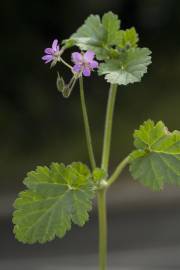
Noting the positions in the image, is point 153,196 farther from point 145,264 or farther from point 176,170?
point 176,170

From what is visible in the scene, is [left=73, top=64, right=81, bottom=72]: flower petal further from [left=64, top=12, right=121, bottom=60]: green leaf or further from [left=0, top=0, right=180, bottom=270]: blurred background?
[left=0, top=0, right=180, bottom=270]: blurred background

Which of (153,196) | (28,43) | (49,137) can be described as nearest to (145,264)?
(153,196)

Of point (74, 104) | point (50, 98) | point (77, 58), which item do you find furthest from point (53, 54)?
point (50, 98)

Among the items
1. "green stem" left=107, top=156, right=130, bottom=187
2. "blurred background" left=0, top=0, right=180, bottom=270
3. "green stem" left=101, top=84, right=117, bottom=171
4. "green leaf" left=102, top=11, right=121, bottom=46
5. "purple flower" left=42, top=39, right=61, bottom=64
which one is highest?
"blurred background" left=0, top=0, right=180, bottom=270

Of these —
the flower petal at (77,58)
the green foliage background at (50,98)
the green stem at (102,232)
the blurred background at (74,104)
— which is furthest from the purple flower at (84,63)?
the green foliage background at (50,98)

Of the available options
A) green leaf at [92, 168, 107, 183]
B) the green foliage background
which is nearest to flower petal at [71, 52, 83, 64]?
green leaf at [92, 168, 107, 183]

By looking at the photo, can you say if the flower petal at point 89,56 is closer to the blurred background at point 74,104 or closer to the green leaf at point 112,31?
the green leaf at point 112,31

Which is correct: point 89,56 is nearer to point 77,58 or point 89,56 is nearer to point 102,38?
point 77,58
